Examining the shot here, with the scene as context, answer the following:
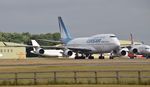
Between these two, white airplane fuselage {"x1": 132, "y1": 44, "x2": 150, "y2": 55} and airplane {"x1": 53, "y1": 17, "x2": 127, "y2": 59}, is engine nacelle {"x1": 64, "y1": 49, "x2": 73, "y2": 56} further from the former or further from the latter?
white airplane fuselage {"x1": 132, "y1": 44, "x2": 150, "y2": 55}

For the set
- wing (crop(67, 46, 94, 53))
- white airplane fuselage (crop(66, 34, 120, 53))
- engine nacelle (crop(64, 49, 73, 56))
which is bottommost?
engine nacelle (crop(64, 49, 73, 56))

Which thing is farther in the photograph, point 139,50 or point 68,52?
Answer: point 139,50

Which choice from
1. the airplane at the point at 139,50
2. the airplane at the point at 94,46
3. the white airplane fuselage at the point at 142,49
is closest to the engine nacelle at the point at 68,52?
the airplane at the point at 94,46

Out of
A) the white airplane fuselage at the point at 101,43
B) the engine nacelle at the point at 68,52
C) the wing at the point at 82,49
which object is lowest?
the engine nacelle at the point at 68,52

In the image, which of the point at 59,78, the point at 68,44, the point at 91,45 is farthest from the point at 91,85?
the point at 68,44

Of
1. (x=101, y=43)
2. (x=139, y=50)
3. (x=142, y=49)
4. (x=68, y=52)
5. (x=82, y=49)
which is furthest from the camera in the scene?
(x=142, y=49)

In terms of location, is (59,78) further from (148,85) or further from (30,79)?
(148,85)

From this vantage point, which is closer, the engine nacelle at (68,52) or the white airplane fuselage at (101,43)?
the white airplane fuselage at (101,43)

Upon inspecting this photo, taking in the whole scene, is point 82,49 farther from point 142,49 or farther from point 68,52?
point 142,49

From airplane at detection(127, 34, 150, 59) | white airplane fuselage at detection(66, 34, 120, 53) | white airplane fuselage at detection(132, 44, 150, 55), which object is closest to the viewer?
white airplane fuselage at detection(66, 34, 120, 53)

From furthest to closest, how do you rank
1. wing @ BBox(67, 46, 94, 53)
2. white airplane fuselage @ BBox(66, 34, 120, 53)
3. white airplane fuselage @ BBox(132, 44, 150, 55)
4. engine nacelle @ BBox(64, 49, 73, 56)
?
white airplane fuselage @ BBox(132, 44, 150, 55) → engine nacelle @ BBox(64, 49, 73, 56) → wing @ BBox(67, 46, 94, 53) → white airplane fuselage @ BBox(66, 34, 120, 53)

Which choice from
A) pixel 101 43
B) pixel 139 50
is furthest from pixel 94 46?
pixel 139 50

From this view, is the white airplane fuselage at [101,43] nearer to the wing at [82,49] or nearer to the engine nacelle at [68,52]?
the wing at [82,49]

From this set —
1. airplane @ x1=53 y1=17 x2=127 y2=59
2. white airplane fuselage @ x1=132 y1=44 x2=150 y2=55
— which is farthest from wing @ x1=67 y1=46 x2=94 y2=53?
white airplane fuselage @ x1=132 y1=44 x2=150 y2=55
